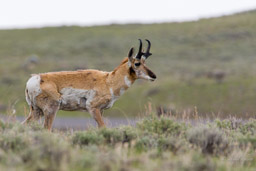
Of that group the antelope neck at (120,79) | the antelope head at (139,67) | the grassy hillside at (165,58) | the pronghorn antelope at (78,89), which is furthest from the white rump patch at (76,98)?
the grassy hillside at (165,58)

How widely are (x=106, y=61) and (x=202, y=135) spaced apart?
37.3 metres

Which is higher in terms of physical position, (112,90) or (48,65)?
(112,90)

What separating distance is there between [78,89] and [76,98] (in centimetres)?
20

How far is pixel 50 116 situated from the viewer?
30.2 ft

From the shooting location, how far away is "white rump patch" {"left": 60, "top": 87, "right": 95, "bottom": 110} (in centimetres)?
951

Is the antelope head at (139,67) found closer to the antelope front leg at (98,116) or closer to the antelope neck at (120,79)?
the antelope neck at (120,79)

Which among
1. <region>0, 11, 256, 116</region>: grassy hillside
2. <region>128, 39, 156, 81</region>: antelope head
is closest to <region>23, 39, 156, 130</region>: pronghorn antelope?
<region>128, 39, 156, 81</region>: antelope head

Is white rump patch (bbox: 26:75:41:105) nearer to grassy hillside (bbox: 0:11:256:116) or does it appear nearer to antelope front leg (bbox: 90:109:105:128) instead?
antelope front leg (bbox: 90:109:105:128)

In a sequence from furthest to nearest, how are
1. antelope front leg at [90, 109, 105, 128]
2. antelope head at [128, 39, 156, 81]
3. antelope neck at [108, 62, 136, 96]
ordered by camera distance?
antelope head at [128, 39, 156, 81] → antelope neck at [108, 62, 136, 96] → antelope front leg at [90, 109, 105, 128]

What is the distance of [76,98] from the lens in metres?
9.58

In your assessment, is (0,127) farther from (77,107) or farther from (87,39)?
(87,39)

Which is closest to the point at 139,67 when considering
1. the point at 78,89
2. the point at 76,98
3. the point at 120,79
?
the point at 120,79

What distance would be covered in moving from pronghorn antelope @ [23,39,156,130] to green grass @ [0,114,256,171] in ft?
3.53

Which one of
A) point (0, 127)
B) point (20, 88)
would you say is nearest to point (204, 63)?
point (20, 88)
